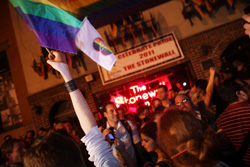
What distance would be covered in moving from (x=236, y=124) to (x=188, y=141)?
1.22m

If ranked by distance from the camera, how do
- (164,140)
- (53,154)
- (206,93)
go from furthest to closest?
1. (206,93)
2. (164,140)
3. (53,154)

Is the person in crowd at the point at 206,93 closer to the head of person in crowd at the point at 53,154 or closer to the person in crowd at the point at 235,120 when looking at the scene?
the person in crowd at the point at 235,120

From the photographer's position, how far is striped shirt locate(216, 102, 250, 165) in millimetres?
1941

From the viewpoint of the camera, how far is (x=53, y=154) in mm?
1051

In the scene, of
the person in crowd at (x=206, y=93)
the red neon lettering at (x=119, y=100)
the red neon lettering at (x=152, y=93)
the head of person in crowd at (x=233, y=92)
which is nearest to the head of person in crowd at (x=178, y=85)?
the red neon lettering at (x=152, y=93)

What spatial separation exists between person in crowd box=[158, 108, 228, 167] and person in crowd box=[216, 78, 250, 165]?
993 millimetres

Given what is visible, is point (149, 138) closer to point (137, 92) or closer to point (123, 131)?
point (123, 131)

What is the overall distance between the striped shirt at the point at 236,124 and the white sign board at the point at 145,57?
4.53 meters

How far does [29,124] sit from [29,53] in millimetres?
3140

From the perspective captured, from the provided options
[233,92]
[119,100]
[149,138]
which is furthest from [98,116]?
[233,92]

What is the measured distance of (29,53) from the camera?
7730mm

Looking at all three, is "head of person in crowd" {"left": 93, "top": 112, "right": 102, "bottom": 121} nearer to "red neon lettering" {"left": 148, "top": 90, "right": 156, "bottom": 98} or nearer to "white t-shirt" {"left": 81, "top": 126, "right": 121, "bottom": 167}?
"red neon lettering" {"left": 148, "top": 90, "right": 156, "bottom": 98}

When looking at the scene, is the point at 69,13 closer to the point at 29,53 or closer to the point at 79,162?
the point at 79,162

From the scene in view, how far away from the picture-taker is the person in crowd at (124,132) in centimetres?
283
